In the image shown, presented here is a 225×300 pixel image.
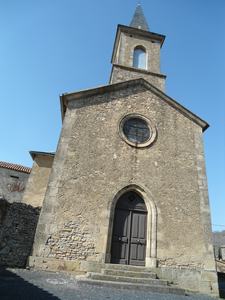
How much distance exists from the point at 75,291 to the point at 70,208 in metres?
3.29

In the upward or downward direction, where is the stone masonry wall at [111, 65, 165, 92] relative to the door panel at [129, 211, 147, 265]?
upward

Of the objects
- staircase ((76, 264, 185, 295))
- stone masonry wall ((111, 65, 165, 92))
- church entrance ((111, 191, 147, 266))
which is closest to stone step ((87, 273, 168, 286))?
staircase ((76, 264, 185, 295))

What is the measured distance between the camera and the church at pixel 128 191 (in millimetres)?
7961

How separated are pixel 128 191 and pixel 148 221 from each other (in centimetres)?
125

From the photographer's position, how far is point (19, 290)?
4797mm

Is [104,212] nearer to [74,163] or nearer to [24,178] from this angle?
[74,163]

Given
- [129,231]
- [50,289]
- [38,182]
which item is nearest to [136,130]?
[129,231]

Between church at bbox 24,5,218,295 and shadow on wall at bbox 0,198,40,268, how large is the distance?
0.52 meters

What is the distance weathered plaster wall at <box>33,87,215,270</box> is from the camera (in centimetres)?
806

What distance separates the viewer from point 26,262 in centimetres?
754

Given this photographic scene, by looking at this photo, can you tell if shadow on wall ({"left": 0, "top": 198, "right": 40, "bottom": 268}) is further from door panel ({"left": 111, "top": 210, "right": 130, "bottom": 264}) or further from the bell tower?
the bell tower

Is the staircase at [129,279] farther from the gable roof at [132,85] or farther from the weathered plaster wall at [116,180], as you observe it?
the gable roof at [132,85]

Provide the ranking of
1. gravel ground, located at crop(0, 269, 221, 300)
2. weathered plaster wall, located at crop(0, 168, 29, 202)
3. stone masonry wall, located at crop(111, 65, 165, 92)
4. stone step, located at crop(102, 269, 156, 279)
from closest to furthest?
1. gravel ground, located at crop(0, 269, 221, 300)
2. stone step, located at crop(102, 269, 156, 279)
3. stone masonry wall, located at crop(111, 65, 165, 92)
4. weathered plaster wall, located at crop(0, 168, 29, 202)

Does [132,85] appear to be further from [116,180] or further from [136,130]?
[116,180]
